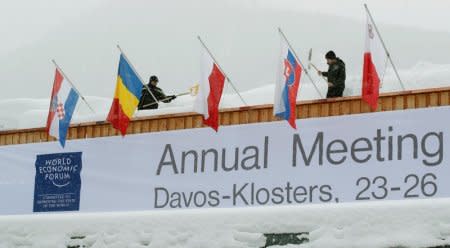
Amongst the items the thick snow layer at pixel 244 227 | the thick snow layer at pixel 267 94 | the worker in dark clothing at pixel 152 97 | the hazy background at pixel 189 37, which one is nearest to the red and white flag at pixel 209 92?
the thick snow layer at pixel 267 94

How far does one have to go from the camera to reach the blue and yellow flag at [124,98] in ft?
38.7

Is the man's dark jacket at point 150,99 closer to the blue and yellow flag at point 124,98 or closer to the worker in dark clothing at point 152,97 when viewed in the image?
the worker in dark clothing at point 152,97

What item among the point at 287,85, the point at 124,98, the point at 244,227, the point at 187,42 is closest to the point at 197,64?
the point at 187,42

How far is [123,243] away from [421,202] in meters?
2.26

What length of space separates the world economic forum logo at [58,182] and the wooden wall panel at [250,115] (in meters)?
0.44

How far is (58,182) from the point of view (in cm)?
1205

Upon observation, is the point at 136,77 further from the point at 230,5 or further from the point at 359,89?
the point at 230,5

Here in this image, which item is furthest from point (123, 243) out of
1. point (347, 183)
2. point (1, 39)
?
point (1, 39)

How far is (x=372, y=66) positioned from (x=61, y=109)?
13.1ft

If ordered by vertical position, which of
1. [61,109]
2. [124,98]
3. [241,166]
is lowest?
[241,166]

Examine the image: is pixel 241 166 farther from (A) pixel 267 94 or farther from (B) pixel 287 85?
(A) pixel 267 94

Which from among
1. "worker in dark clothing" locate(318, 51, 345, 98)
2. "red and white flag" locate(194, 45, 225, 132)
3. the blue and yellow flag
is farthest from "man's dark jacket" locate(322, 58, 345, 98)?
the blue and yellow flag

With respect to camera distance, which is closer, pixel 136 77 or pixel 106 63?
pixel 136 77

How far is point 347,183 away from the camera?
10008mm
